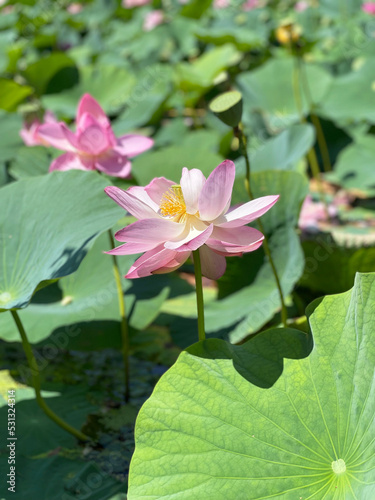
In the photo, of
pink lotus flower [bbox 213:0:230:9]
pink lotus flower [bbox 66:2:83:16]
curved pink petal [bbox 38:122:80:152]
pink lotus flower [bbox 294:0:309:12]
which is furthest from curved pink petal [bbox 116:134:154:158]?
pink lotus flower [bbox 66:2:83:16]

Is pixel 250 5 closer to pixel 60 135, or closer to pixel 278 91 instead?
pixel 278 91

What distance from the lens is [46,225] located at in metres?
1.22

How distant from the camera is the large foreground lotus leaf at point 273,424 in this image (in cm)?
86

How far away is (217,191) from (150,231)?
0.37ft

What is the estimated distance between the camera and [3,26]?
4.67m

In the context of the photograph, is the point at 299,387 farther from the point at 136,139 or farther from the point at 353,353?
the point at 136,139

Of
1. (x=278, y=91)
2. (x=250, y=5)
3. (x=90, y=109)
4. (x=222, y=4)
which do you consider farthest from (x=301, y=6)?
(x=90, y=109)

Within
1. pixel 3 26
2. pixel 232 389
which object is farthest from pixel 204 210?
pixel 3 26

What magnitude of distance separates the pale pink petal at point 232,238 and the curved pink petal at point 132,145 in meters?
0.52

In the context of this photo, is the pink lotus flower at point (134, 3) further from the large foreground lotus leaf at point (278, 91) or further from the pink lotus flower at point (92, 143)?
the pink lotus flower at point (92, 143)

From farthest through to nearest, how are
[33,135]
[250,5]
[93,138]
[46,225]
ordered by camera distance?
[250,5], [33,135], [93,138], [46,225]

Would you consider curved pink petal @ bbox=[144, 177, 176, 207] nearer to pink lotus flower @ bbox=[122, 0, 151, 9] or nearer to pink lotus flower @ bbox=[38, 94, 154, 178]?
pink lotus flower @ bbox=[38, 94, 154, 178]

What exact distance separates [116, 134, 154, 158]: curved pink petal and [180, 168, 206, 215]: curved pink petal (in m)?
0.51

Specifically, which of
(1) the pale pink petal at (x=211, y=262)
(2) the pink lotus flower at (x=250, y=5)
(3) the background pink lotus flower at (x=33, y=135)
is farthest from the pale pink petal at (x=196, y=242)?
(2) the pink lotus flower at (x=250, y=5)
